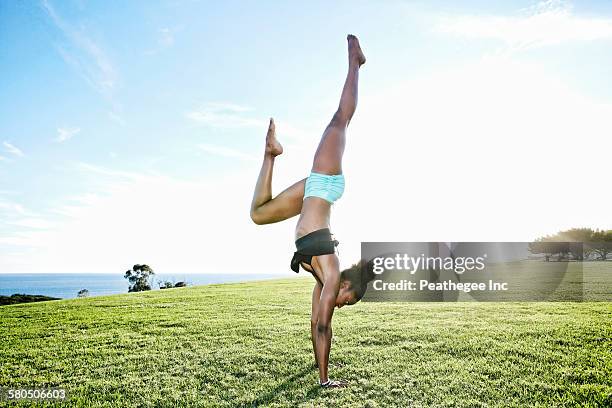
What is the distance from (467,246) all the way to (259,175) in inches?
461

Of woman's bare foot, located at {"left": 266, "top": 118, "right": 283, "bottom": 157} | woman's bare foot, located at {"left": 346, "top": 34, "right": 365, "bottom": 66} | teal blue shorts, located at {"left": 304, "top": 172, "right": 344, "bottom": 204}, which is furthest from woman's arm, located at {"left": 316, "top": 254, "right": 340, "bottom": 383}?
woman's bare foot, located at {"left": 346, "top": 34, "right": 365, "bottom": 66}

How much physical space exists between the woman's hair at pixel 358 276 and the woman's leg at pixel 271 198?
2.75 ft

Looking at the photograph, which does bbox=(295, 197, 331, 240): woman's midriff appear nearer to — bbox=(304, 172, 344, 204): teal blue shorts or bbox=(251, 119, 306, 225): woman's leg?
bbox=(304, 172, 344, 204): teal blue shorts

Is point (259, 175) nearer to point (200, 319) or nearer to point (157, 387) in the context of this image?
point (157, 387)

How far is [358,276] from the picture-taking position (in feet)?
15.1

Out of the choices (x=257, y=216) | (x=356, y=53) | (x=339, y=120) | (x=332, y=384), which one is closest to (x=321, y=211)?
(x=257, y=216)

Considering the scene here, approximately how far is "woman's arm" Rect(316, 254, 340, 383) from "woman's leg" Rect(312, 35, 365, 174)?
2.98 ft

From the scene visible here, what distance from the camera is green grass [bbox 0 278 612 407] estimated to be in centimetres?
393

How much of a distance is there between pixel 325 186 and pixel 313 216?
32 centimetres

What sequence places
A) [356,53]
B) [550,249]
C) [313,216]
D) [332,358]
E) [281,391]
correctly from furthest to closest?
[550,249] < [332,358] < [356,53] < [313,216] < [281,391]

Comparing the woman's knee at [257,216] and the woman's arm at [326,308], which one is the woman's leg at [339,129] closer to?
the woman's knee at [257,216]

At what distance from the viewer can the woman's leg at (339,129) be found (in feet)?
14.4

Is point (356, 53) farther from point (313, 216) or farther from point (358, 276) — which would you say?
point (358, 276)

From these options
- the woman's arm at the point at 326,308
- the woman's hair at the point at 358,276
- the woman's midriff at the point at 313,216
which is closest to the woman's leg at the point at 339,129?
the woman's midriff at the point at 313,216
